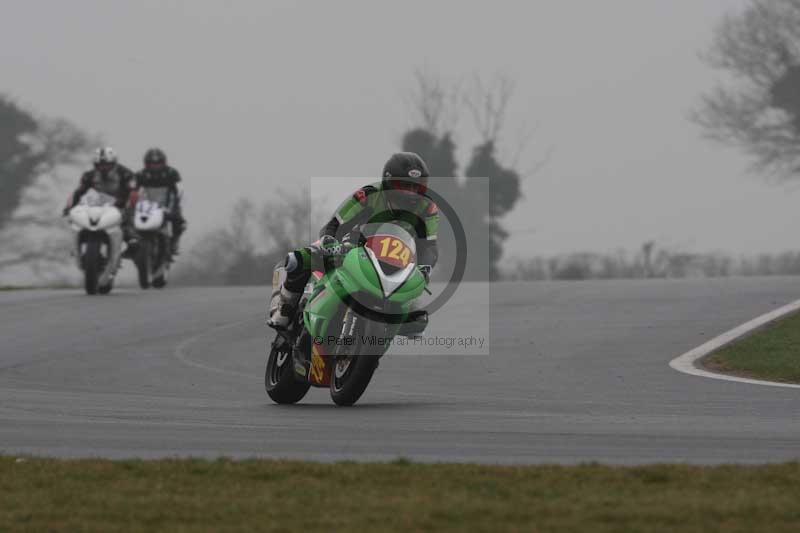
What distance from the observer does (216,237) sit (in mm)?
64250

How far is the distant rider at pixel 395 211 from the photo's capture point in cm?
1200

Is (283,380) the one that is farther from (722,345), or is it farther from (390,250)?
(722,345)

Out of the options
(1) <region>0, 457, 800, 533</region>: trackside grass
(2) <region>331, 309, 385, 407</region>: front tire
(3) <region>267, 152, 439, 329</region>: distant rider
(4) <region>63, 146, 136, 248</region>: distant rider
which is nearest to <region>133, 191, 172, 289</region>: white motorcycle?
(4) <region>63, 146, 136, 248</region>: distant rider

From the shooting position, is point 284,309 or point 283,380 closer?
point 284,309

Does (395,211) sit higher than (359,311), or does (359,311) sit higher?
(395,211)

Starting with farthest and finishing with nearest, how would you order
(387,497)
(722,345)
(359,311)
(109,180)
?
(109,180) < (722,345) < (359,311) < (387,497)

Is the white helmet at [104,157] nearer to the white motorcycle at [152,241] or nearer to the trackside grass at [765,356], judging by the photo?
the white motorcycle at [152,241]

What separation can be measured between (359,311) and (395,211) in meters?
0.82

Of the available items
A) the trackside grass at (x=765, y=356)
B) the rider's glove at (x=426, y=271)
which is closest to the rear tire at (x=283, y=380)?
the rider's glove at (x=426, y=271)

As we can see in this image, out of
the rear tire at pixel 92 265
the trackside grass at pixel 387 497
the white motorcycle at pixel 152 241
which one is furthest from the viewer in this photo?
the white motorcycle at pixel 152 241

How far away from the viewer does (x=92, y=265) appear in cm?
2544

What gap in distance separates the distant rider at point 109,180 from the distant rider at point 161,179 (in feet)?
3.38

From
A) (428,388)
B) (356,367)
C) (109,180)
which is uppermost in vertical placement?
(109,180)

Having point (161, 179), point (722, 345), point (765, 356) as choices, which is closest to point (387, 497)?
point (765, 356)
